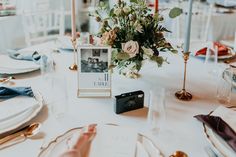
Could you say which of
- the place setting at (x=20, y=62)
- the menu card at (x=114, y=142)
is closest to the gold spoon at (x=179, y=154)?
the menu card at (x=114, y=142)

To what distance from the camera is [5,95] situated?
1.09m

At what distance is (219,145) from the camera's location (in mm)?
812

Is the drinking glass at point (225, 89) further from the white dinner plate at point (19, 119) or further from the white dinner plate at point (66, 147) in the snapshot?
the white dinner plate at point (19, 119)

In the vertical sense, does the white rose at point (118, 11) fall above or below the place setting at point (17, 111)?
above

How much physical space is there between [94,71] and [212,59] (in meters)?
0.74

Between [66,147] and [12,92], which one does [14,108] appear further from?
[66,147]

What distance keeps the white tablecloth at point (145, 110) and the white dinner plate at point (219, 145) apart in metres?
0.03

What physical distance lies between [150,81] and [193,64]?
1.11 feet

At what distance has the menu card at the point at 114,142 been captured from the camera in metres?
0.78

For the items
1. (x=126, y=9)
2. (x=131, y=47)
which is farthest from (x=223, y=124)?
(x=126, y=9)

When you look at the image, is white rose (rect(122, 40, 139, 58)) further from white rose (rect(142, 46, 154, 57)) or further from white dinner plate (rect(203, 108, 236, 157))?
white dinner plate (rect(203, 108, 236, 157))

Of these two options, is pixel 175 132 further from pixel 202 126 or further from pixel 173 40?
pixel 173 40

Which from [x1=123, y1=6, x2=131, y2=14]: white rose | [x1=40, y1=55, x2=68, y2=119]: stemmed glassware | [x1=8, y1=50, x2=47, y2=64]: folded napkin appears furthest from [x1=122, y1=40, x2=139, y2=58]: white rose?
[x1=8, y1=50, x2=47, y2=64]: folded napkin

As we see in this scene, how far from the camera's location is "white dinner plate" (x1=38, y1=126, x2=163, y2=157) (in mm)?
779
